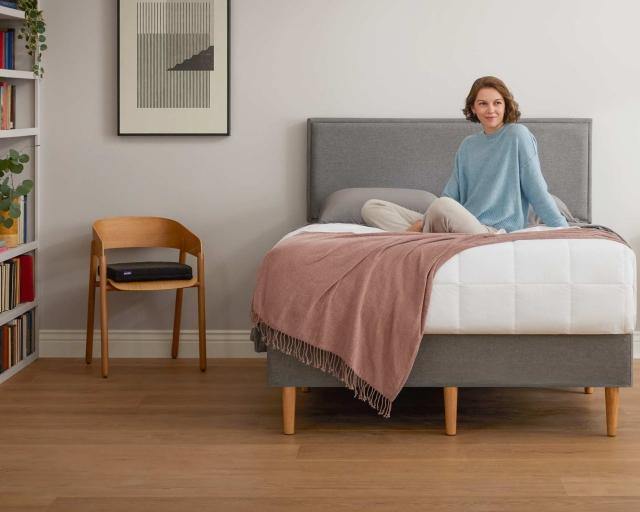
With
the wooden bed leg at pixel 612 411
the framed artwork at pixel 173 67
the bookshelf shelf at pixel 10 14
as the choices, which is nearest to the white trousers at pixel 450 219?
the wooden bed leg at pixel 612 411

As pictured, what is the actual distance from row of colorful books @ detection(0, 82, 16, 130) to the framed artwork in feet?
1.63

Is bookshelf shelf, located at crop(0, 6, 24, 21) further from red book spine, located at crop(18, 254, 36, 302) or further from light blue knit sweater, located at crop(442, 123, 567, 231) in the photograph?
light blue knit sweater, located at crop(442, 123, 567, 231)

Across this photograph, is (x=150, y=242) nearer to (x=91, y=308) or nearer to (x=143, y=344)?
(x=91, y=308)

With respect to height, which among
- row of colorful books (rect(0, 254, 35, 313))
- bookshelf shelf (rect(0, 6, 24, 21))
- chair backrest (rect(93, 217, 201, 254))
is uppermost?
bookshelf shelf (rect(0, 6, 24, 21))

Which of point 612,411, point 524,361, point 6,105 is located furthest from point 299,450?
point 6,105

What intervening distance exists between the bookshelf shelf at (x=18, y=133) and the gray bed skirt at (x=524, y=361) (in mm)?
1872

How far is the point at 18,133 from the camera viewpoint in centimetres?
451

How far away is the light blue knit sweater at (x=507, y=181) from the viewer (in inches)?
148

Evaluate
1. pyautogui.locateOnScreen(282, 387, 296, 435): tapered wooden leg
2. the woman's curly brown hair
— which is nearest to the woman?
the woman's curly brown hair

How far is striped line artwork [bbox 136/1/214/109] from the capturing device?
4.74 meters

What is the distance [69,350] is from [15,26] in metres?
1.55

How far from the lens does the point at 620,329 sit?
3264 mm

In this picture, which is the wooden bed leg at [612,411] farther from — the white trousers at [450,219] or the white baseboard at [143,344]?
the white baseboard at [143,344]

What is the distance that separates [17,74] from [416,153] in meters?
1.85
